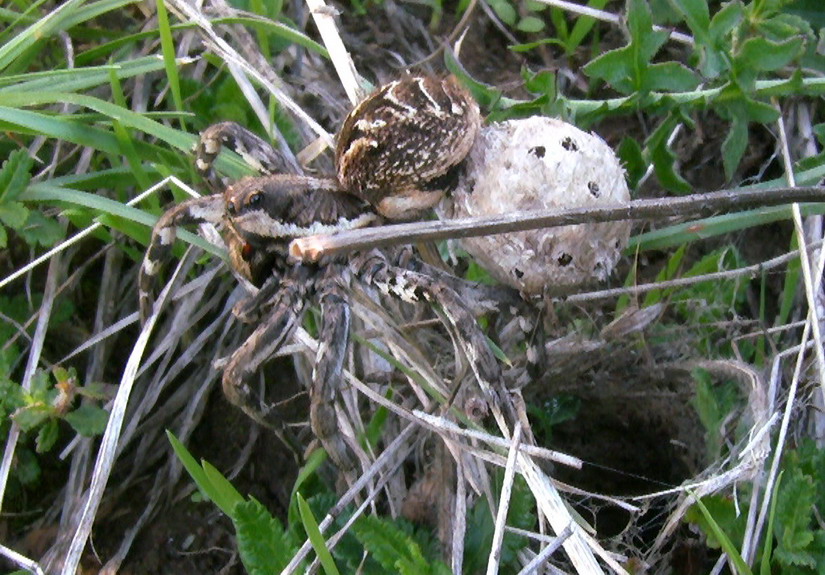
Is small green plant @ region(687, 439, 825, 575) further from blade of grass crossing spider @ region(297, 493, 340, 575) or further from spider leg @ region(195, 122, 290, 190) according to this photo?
spider leg @ region(195, 122, 290, 190)

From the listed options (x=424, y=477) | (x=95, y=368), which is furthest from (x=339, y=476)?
(x=95, y=368)

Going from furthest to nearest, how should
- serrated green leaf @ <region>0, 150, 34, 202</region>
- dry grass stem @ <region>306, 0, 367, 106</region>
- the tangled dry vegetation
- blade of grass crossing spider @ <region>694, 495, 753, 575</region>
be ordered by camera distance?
dry grass stem @ <region>306, 0, 367, 106</region> → serrated green leaf @ <region>0, 150, 34, 202</region> → the tangled dry vegetation → blade of grass crossing spider @ <region>694, 495, 753, 575</region>

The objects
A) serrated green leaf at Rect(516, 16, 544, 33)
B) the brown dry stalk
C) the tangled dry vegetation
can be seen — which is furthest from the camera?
serrated green leaf at Rect(516, 16, 544, 33)

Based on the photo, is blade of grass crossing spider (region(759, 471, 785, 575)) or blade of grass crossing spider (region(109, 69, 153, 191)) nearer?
blade of grass crossing spider (region(759, 471, 785, 575))

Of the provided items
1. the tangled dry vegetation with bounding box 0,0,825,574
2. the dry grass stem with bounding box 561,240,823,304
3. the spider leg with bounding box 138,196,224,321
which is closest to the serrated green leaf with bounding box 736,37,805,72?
the tangled dry vegetation with bounding box 0,0,825,574

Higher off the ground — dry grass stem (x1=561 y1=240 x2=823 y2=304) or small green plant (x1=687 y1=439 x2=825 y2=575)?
dry grass stem (x1=561 y1=240 x2=823 y2=304)

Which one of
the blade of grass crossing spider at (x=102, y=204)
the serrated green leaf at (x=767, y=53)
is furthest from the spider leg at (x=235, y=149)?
the serrated green leaf at (x=767, y=53)

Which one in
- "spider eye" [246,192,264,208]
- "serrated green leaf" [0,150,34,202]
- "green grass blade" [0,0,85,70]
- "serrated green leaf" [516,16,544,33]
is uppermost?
"green grass blade" [0,0,85,70]
